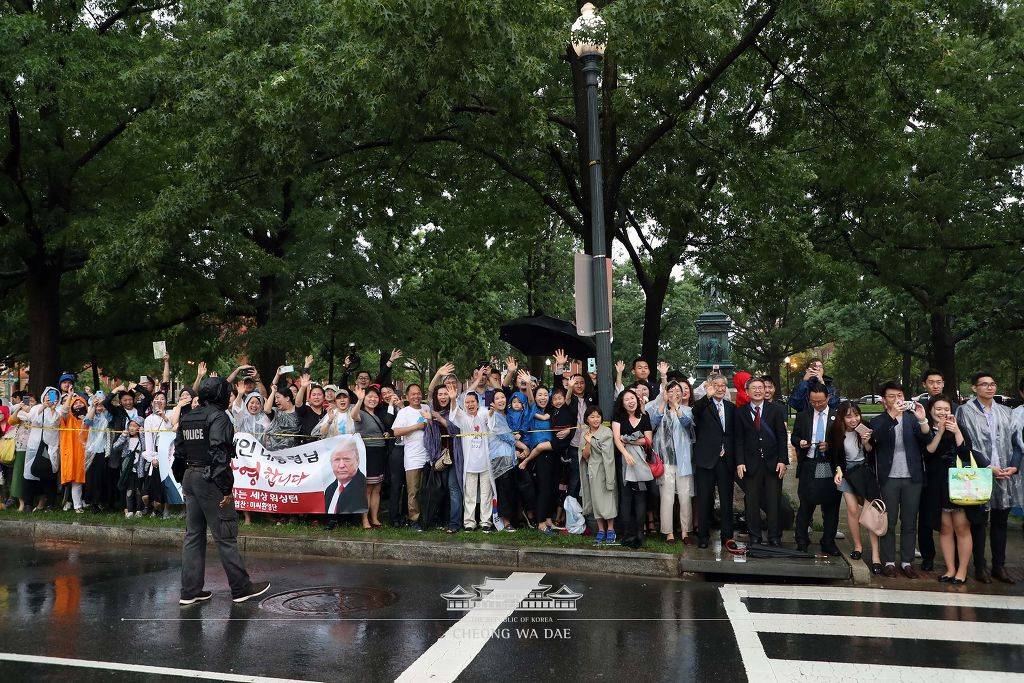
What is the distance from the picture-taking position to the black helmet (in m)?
7.50

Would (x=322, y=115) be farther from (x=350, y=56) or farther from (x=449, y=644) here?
(x=449, y=644)

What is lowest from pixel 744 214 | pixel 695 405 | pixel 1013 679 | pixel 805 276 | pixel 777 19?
pixel 1013 679

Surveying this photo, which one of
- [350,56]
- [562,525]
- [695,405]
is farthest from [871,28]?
[562,525]

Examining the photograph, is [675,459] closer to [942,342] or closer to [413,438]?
[413,438]

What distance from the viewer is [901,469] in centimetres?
846

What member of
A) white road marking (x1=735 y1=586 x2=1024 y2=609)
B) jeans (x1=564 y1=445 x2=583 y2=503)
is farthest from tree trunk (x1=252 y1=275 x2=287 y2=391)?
white road marking (x1=735 y1=586 x2=1024 y2=609)

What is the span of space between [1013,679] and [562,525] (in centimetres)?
590

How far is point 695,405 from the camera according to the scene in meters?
9.49

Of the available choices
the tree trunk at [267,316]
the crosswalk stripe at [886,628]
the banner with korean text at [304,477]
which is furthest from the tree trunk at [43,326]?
the crosswalk stripe at [886,628]

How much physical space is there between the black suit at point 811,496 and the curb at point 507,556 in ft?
2.44

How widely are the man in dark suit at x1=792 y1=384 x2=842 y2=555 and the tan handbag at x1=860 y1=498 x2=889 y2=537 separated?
54cm

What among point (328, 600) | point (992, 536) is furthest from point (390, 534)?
point (992, 536)

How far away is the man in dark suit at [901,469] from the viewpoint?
8430 millimetres

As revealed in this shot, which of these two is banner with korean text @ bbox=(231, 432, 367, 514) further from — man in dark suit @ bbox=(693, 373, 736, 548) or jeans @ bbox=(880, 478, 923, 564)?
jeans @ bbox=(880, 478, 923, 564)
